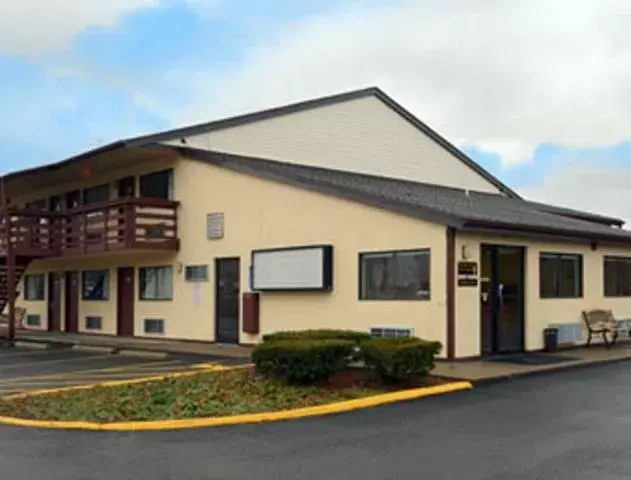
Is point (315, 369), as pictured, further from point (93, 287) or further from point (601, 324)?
point (93, 287)

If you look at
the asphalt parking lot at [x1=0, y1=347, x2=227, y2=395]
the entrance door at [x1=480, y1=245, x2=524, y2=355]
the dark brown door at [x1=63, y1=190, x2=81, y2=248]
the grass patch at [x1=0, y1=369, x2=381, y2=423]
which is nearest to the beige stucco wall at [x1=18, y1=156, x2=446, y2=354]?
the dark brown door at [x1=63, y1=190, x2=81, y2=248]

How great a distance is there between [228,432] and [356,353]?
12.0 ft

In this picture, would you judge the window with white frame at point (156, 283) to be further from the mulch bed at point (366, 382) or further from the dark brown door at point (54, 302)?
the mulch bed at point (366, 382)

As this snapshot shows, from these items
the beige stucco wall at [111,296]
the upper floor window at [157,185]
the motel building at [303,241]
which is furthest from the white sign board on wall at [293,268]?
the upper floor window at [157,185]

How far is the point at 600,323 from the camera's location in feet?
59.9

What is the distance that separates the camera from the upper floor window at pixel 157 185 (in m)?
21.8

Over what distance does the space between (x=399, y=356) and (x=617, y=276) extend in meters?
10.5

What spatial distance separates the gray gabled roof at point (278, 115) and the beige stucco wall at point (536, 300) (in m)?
8.86

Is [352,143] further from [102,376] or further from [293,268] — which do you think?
[102,376]

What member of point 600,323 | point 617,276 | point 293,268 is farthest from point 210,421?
point 617,276

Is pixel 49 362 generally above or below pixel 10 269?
below

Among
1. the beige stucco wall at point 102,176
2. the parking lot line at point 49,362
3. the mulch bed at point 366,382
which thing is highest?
the beige stucco wall at point 102,176

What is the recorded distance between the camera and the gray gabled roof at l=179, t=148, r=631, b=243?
48.9 feet

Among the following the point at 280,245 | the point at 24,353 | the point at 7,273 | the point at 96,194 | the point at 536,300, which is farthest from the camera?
the point at 96,194
